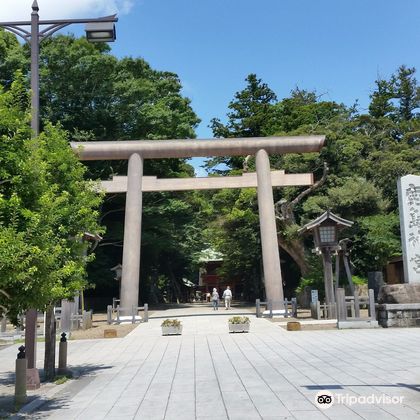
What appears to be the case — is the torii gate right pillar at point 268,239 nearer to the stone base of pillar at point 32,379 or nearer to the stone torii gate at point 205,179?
the stone torii gate at point 205,179

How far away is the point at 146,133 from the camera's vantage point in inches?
1531

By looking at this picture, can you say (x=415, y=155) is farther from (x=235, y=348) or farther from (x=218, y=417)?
(x=218, y=417)

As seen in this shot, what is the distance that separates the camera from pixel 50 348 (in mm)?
11102

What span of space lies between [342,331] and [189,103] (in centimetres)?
3381

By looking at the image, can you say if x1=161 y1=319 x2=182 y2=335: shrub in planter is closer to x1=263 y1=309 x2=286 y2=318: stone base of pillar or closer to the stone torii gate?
the stone torii gate

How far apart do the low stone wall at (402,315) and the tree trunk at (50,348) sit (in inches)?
480

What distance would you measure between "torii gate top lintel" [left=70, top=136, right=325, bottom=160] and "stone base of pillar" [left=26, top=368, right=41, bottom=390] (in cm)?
1873

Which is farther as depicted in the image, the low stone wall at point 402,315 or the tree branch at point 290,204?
the tree branch at point 290,204

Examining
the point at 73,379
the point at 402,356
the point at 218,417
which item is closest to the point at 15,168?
the point at 218,417

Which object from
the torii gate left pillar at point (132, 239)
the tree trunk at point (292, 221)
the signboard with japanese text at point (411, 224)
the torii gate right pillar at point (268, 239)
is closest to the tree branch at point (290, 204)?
the tree trunk at point (292, 221)

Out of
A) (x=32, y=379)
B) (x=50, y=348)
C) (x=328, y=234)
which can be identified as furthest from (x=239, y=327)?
(x=32, y=379)

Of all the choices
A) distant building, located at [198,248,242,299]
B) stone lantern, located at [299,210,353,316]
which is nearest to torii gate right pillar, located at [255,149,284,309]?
stone lantern, located at [299,210,353,316]

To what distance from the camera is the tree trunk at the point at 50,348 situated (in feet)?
35.5

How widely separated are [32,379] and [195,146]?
756 inches
